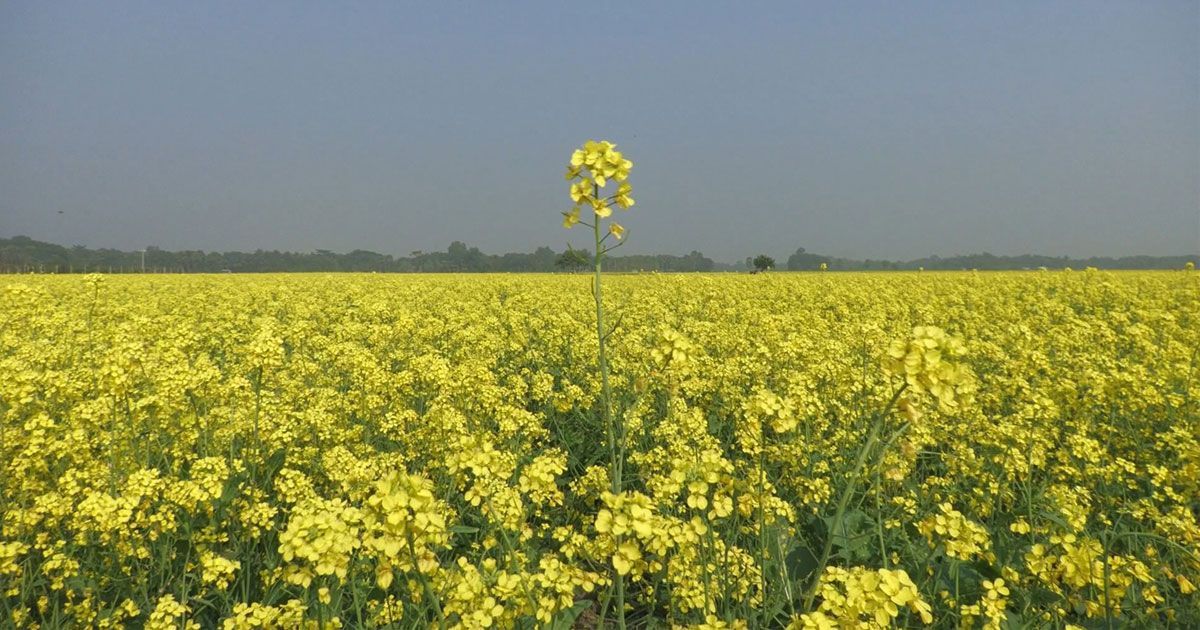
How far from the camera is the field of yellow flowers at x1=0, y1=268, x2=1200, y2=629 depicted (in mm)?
1957

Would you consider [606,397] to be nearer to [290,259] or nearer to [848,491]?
[848,491]

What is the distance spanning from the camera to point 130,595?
2.99m

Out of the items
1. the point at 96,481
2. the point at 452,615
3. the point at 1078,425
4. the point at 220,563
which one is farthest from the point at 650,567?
the point at 1078,425

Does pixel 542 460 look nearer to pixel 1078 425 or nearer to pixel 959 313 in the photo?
pixel 1078 425

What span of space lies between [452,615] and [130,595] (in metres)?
2.16

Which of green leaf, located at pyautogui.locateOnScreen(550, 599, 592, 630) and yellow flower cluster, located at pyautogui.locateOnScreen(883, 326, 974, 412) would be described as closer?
yellow flower cluster, located at pyautogui.locateOnScreen(883, 326, 974, 412)

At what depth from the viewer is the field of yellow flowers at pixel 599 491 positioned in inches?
77.0

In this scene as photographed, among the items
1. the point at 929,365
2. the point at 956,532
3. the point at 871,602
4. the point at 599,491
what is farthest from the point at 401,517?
the point at 599,491

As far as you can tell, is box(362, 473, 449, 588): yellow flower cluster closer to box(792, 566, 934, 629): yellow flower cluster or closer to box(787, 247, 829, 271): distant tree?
box(792, 566, 934, 629): yellow flower cluster

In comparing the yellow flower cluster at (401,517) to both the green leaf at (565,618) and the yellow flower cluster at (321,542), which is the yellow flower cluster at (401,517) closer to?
the yellow flower cluster at (321,542)

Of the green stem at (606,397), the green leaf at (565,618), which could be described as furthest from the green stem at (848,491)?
the green leaf at (565,618)

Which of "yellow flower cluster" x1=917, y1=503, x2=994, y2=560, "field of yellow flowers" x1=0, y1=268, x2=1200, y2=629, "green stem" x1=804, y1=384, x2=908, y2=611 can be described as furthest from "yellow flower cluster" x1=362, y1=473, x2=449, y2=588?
"yellow flower cluster" x1=917, y1=503, x2=994, y2=560

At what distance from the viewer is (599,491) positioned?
12.5 ft

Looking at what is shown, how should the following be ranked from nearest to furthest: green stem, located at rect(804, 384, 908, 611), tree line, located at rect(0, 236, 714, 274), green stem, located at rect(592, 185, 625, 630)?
green stem, located at rect(804, 384, 908, 611) < green stem, located at rect(592, 185, 625, 630) < tree line, located at rect(0, 236, 714, 274)
